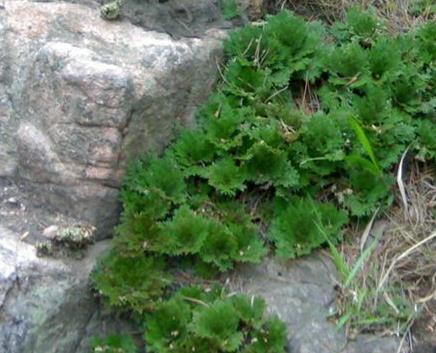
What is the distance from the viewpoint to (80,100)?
13.8ft

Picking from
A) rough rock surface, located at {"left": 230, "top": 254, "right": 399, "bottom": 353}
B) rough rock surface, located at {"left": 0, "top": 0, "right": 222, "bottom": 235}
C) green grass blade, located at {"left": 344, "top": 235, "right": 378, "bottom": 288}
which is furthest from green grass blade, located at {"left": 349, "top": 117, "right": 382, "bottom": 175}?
rough rock surface, located at {"left": 0, "top": 0, "right": 222, "bottom": 235}

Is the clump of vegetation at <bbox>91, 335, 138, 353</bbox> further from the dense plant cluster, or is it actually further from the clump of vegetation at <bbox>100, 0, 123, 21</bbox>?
the clump of vegetation at <bbox>100, 0, 123, 21</bbox>

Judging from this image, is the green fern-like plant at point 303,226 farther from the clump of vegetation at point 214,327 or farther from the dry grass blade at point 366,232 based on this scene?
the clump of vegetation at point 214,327

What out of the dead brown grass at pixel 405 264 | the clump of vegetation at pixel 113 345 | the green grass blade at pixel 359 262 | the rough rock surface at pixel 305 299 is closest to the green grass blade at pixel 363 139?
the dead brown grass at pixel 405 264

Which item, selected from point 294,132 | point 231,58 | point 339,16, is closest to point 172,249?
point 294,132

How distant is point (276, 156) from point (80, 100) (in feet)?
2.76

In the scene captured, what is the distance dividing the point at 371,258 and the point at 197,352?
33.9 inches

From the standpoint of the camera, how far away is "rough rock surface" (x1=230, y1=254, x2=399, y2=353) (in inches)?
156

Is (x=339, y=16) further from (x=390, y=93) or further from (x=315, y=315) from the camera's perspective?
(x=315, y=315)

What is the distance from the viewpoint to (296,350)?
3.96m

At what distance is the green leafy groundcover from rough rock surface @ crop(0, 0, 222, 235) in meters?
0.13

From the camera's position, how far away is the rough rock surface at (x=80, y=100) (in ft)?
13.9

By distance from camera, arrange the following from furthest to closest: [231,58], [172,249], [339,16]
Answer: [339,16] < [231,58] < [172,249]

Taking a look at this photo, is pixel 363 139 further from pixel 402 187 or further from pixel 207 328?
pixel 207 328
